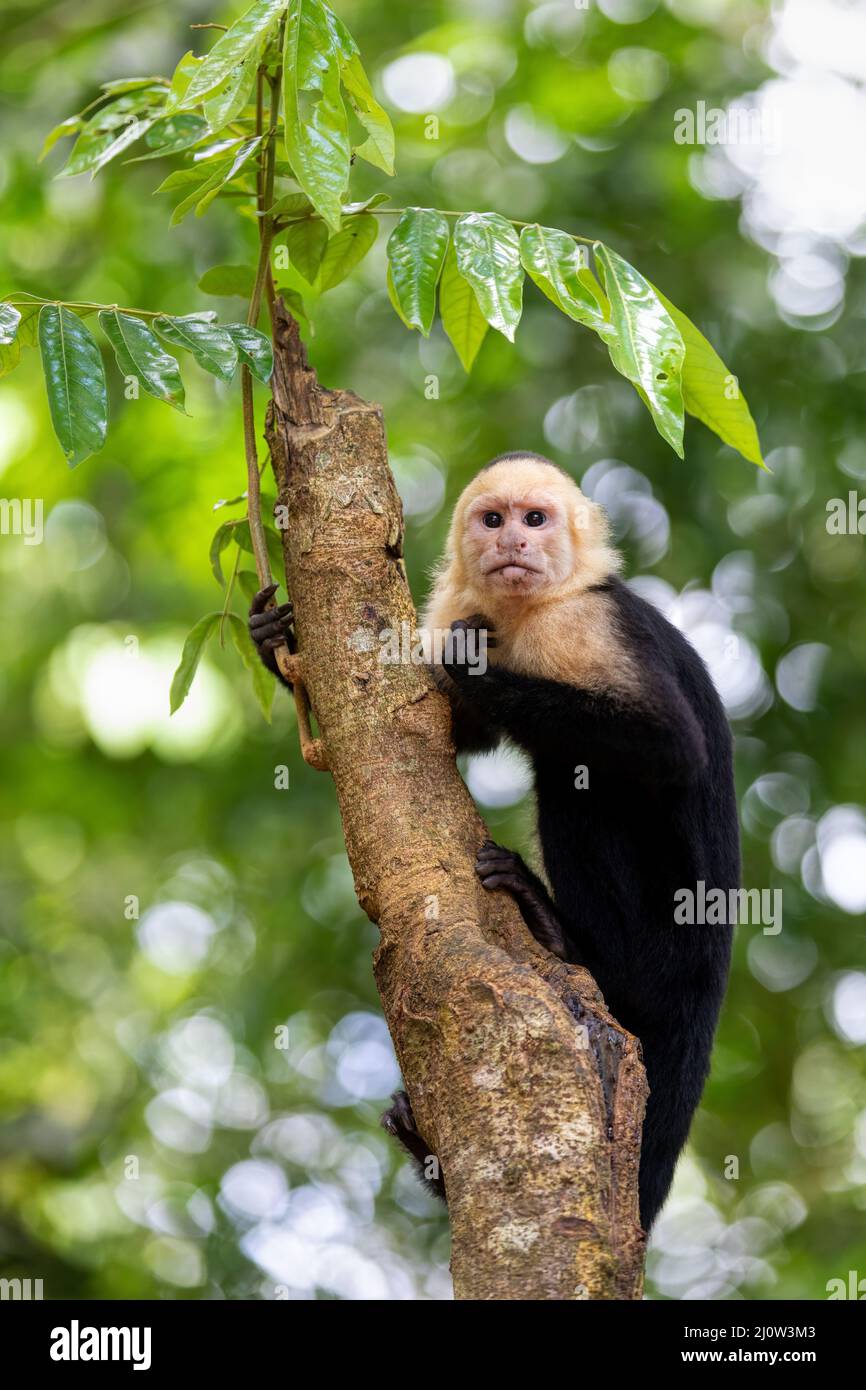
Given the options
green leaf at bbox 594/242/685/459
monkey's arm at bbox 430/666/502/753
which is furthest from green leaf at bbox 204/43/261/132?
monkey's arm at bbox 430/666/502/753

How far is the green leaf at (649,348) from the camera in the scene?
3049 millimetres

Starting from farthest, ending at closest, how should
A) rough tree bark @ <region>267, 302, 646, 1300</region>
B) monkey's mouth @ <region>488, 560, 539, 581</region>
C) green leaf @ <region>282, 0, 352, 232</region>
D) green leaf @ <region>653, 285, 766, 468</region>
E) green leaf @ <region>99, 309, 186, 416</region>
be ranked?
monkey's mouth @ <region>488, 560, 539, 581</region> < green leaf @ <region>653, 285, 766, 468</region> < green leaf @ <region>99, 309, 186, 416</region> < green leaf @ <region>282, 0, 352, 232</region> < rough tree bark @ <region>267, 302, 646, 1300</region>

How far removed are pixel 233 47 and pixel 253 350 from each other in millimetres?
668

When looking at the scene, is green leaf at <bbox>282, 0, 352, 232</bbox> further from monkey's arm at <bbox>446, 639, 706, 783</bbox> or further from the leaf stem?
monkey's arm at <bbox>446, 639, 706, 783</bbox>

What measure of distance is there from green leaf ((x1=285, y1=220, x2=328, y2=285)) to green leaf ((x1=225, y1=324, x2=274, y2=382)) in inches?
31.7

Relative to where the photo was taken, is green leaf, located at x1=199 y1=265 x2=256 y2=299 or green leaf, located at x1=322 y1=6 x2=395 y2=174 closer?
green leaf, located at x1=322 y1=6 x2=395 y2=174

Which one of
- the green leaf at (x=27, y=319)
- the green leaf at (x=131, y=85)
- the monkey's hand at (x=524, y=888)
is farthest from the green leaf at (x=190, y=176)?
the monkey's hand at (x=524, y=888)

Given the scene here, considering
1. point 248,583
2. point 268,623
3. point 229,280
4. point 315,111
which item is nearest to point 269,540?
point 248,583

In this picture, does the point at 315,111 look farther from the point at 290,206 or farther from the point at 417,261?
the point at 290,206

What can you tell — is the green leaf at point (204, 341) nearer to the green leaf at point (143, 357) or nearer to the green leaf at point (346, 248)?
the green leaf at point (143, 357)

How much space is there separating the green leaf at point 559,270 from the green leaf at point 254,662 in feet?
4.91

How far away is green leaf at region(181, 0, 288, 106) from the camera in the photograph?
2.98 meters

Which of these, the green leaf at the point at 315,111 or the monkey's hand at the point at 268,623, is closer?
the green leaf at the point at 315,111
